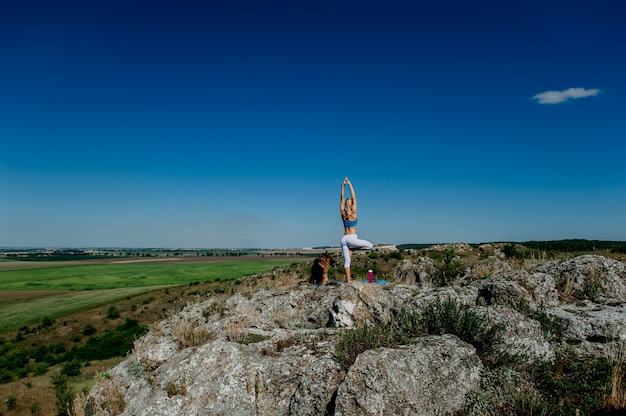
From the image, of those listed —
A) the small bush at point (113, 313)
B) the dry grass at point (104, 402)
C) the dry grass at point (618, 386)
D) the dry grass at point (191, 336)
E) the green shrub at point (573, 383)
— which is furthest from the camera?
the small bush at point (113, 313)

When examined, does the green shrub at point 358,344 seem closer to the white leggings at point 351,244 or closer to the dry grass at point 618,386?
the dry grass at point 618,386

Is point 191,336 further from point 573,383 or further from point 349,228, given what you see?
point 573,383

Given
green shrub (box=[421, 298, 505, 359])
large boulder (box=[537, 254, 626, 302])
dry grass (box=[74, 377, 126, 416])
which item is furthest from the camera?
large boulder (box=[537, 254, 626, 302])

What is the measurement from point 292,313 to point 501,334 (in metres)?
6.15

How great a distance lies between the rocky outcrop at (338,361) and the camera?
5727 millimetres

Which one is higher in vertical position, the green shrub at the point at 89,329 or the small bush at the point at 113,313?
the small bush at the point at 113,313

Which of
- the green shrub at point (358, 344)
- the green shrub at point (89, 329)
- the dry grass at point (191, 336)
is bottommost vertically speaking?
the green shrub at point (89, 329)

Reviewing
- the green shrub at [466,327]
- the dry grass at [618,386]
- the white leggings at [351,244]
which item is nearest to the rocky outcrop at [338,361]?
the green shrub at [466,327]

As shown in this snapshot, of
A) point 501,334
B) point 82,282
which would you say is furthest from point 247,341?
point 82,282

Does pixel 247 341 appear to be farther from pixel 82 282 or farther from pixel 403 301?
pixel 82 282

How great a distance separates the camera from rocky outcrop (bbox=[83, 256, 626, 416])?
18.8ft

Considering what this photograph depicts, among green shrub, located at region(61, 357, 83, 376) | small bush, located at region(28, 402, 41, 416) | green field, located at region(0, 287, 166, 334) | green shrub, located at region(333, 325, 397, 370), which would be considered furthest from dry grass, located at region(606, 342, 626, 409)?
green field, located at region(0, 287, 166, 334)

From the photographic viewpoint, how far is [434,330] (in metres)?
7.34

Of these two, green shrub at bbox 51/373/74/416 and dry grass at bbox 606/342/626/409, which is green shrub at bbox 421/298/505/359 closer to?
dry grass at bbox 606/342/626/409
